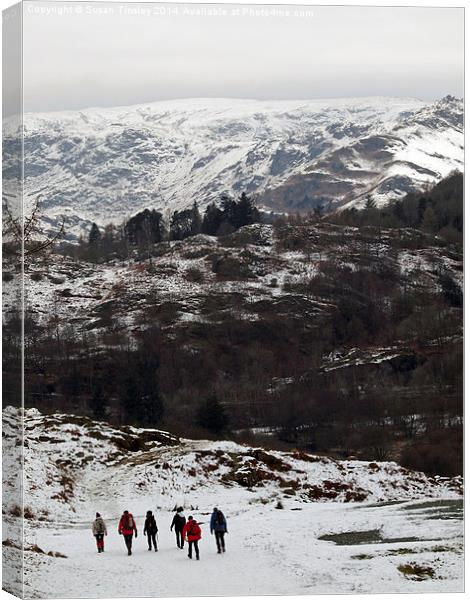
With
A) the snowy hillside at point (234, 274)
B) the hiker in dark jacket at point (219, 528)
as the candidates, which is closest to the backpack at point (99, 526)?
the hiker in dark jacket at point (219, 528)

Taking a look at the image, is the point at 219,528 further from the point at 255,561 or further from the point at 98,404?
the point at 98,404

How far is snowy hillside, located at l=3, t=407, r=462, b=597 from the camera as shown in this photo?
1166 inches

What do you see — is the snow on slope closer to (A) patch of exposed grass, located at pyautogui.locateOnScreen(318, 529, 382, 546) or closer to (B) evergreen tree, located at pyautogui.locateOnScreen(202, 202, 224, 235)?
(A) patch of exposed grass, located at pyautogui.locateOnScreen(318, 529, 382, 546)

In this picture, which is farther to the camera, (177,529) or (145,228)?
(145,228)

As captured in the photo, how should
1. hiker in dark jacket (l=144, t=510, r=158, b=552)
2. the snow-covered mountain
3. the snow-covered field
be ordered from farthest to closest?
the snow-covered mountain, hiker in dark jacket (l=144, t=510, r=158, b=552), the snow-covered field

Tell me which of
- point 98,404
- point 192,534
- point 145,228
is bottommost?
point 192,534

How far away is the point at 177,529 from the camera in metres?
30.6

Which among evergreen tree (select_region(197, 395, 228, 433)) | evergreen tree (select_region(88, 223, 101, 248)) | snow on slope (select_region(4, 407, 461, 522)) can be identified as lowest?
snow on slope (select_region(4, 407, 461, 522))

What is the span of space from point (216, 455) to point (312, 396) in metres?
2.79

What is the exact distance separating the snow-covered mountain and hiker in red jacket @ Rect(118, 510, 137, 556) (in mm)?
6722

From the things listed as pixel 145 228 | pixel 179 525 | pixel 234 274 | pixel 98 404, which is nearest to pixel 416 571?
pixel 179 525

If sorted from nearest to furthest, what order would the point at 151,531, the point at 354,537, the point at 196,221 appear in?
1. the point at 151,531
2. the point at 354,537
3. the point at 196,221

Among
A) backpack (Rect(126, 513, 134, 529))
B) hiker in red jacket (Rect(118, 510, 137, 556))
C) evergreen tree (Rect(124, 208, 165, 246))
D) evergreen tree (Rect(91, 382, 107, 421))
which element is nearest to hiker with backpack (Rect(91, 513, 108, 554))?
hiker in red jacket (Rect(118, 510, 137, 556))

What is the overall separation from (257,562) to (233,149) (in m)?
9.58
